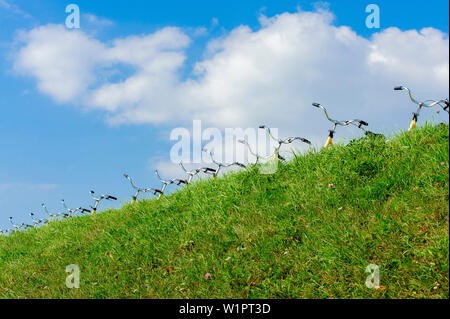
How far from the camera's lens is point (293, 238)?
20.4ft

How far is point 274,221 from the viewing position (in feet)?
21.7

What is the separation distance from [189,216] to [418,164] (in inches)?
159

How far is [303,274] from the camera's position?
5.59 metres

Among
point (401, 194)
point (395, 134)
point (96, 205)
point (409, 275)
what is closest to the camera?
point (409, 275)

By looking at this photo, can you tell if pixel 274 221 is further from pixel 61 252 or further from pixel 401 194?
pixel 61 252

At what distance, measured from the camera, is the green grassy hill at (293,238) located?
5.30 m

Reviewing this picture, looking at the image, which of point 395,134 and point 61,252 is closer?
point 395,134

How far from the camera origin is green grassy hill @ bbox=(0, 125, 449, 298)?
530 centimetres

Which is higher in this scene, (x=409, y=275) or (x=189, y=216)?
(x=189, y=216)
